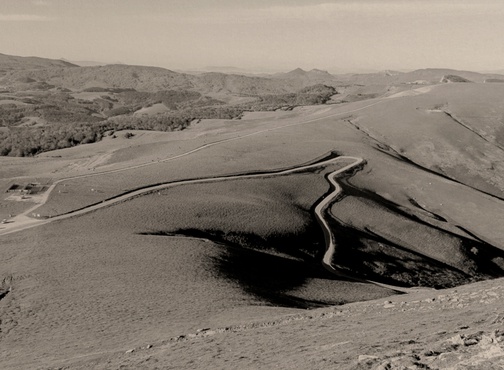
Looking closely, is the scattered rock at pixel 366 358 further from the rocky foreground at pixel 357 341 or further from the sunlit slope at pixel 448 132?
the sunlit slope at pixel 448 132

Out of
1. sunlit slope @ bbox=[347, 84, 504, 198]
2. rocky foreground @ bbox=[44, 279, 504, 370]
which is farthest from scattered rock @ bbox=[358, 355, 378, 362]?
sunlit slope @ bbox=[347, 84, 504, 198]

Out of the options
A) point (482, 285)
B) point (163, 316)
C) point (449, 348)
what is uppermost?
point (449, 348)

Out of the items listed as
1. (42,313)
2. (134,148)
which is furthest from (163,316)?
(134,148)

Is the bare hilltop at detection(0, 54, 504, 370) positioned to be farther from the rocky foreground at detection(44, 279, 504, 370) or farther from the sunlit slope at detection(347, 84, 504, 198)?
the sunlit slope at detection(347, 84, 504, 198)

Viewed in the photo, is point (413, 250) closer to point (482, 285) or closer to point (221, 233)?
point (221, 233)

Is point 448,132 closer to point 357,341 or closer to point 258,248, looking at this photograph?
point 258,248

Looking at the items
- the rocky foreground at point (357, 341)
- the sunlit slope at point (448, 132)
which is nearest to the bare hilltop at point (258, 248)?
the rocky foreground at point (357, 341)
